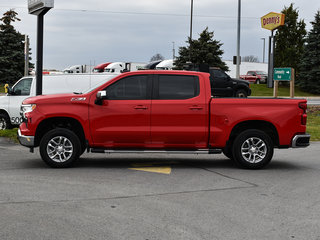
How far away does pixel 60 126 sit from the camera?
9852 mm

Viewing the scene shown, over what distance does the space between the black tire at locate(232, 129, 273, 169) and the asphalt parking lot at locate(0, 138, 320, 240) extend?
225mm

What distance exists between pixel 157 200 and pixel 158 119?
2837 mm

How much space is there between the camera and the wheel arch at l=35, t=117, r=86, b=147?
945 cm

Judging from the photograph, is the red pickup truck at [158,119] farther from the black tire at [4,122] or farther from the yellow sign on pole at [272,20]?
the yellow sign on pole at [272,20]

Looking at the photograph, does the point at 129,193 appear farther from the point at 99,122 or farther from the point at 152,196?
the point at 99,122

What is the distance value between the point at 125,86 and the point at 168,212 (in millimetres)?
3958

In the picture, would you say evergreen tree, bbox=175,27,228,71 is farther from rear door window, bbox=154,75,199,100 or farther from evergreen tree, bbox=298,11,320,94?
rear door window, bbox=154,75,199,100

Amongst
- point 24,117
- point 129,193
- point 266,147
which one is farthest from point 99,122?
point 266,147

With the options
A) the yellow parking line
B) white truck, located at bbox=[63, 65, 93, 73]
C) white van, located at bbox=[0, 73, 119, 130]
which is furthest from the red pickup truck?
white truck, located at bbox=[63, 65, 93, 73]

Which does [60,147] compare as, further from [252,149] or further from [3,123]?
[3,123]

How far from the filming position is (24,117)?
950 cm

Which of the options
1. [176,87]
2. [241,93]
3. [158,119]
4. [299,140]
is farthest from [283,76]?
[158,119]

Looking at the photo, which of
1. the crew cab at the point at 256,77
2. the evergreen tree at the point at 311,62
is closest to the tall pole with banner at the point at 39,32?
the evergreen tree at the point at 311,62

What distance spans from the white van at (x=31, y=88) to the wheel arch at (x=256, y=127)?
7090mm
